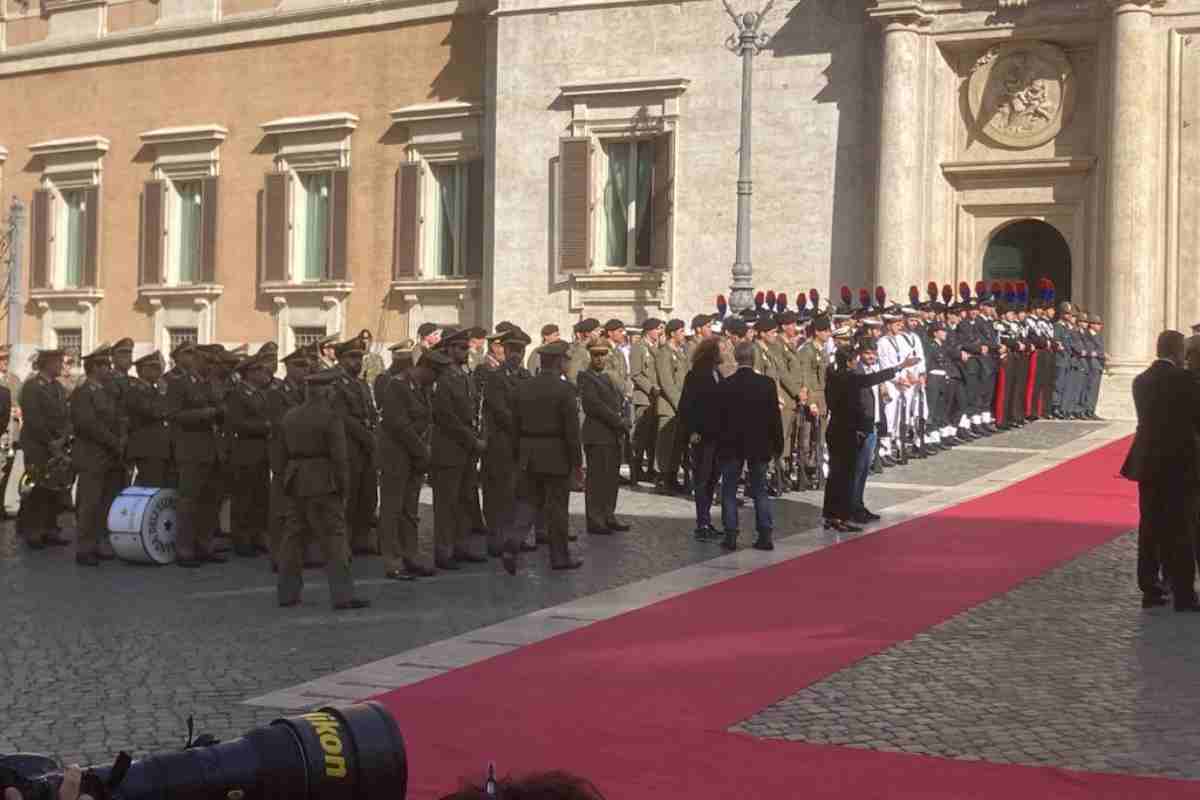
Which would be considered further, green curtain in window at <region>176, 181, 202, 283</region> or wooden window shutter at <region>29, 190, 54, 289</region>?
wooden window shutter at <region>29, 190, 54, 289</region>

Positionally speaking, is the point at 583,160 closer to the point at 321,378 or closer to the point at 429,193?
the point at 429,193

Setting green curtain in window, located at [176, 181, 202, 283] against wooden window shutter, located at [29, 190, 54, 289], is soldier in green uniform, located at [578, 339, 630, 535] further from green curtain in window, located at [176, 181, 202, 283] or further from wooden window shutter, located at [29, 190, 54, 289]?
wooden window shutter, located at [29, 190, 54, 289]

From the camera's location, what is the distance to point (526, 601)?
445 inches

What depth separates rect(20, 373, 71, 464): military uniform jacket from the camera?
571 inches

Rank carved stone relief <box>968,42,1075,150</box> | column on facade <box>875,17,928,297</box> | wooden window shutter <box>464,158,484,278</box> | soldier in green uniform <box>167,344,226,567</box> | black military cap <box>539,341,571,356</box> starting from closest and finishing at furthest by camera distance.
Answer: black military cap <box>539,341,571,356</box>
soldier in green uniform <box>167,344,226,567</box>
column on facade <box>875,17,928,297</box>
carved stone relief <box>968,42,1075,150</box>
wooden window shutter <box>464,158,484,278</box>

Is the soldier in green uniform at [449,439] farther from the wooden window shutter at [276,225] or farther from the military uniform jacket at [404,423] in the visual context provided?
the wooden window shutter at [276,225]

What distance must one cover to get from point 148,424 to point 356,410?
6.67 feet

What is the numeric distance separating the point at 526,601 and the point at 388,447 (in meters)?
2.09

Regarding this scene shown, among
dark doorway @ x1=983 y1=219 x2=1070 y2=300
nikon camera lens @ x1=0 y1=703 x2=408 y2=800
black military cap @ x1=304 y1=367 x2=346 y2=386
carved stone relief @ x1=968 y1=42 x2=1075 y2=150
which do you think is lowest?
nikon camera lens @ x1=0 y1=703 x2=408 y2=800

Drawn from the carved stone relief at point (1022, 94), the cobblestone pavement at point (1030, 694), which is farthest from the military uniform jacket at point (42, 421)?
the carved stone relief at point (1022, 94)

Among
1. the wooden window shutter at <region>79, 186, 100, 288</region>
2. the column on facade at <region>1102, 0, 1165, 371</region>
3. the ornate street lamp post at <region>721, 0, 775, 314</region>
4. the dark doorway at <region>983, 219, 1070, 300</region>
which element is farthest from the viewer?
the wooden window shutter at <region>79, 186, 100, 288</region>

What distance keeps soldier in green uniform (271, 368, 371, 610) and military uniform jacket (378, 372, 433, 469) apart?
3.98 feet

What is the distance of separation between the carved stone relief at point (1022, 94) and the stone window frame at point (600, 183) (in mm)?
4694

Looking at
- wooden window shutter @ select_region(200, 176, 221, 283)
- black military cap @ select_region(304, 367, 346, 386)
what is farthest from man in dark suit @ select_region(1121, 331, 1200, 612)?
wooden window shutter @ select_region(200, 176, 221, 283)
